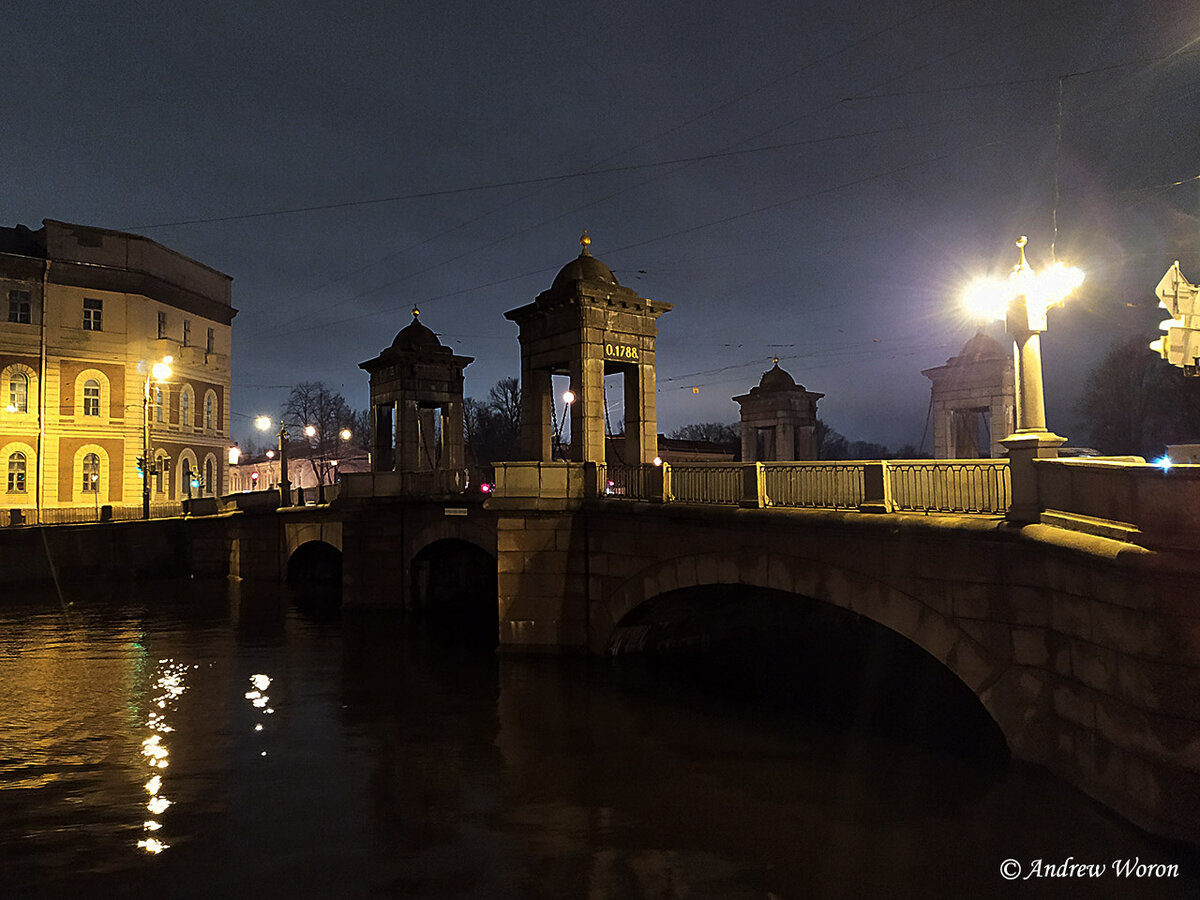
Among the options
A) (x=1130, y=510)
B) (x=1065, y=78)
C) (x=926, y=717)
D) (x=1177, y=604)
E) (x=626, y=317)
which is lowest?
(x=926, y=717)

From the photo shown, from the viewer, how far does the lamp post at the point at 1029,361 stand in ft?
29.1

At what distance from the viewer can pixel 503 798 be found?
9.92 metres

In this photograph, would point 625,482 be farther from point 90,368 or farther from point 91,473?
point 90,368

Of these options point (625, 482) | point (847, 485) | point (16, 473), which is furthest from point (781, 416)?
point (16, 473)

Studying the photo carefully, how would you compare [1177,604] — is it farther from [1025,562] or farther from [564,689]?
[564,689]

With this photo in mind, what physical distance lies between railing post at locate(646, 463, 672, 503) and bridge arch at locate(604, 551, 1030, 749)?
1.25 m

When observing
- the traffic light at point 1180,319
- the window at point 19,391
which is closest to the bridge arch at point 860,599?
the traffic light at point 1180,319

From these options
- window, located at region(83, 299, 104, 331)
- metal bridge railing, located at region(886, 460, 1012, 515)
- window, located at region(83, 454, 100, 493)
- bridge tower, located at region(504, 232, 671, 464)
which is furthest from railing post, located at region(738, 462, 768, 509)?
window, located at region(83, 299, 104, 331)

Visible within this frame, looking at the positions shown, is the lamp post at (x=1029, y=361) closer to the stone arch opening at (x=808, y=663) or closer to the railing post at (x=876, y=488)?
the railing post at (x=876, y=488)

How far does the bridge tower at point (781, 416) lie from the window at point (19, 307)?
35881 millimetres

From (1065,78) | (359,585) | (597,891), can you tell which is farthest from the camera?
(359,585)

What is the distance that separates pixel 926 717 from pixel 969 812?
4555 millimetres

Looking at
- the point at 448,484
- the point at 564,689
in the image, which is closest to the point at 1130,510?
the point at 564,689

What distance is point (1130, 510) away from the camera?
7.21 metres
